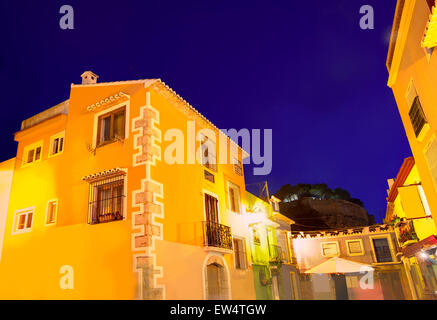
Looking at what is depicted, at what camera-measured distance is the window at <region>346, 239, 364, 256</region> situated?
3184 cm

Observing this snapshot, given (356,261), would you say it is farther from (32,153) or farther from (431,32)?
(32,153)

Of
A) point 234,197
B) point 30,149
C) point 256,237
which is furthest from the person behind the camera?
point 256,237

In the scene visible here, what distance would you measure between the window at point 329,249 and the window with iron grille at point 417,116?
2362 centimetres

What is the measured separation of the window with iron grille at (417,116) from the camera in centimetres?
1078

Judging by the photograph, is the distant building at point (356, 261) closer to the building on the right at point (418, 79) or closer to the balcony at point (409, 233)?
the balcony at point (409, 233)

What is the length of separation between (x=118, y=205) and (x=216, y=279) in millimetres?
5267

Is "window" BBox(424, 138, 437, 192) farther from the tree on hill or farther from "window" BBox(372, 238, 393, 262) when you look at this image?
the tree on hill

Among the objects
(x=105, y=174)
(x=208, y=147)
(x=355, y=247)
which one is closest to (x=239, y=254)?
(x=208, y=147)

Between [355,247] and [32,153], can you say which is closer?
[32,153]

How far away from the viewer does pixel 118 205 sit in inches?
441

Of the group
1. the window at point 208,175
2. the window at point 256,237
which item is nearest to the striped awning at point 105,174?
the window at point 208,175

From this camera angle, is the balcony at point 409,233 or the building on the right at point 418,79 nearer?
the building on the right at point 418,79

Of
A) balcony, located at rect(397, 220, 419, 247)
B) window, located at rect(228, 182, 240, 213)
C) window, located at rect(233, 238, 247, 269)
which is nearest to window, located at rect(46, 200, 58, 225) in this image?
window, located at rect(228, 182, 240, 213)

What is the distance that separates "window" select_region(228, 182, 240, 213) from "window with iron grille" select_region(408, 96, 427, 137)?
351 inches
